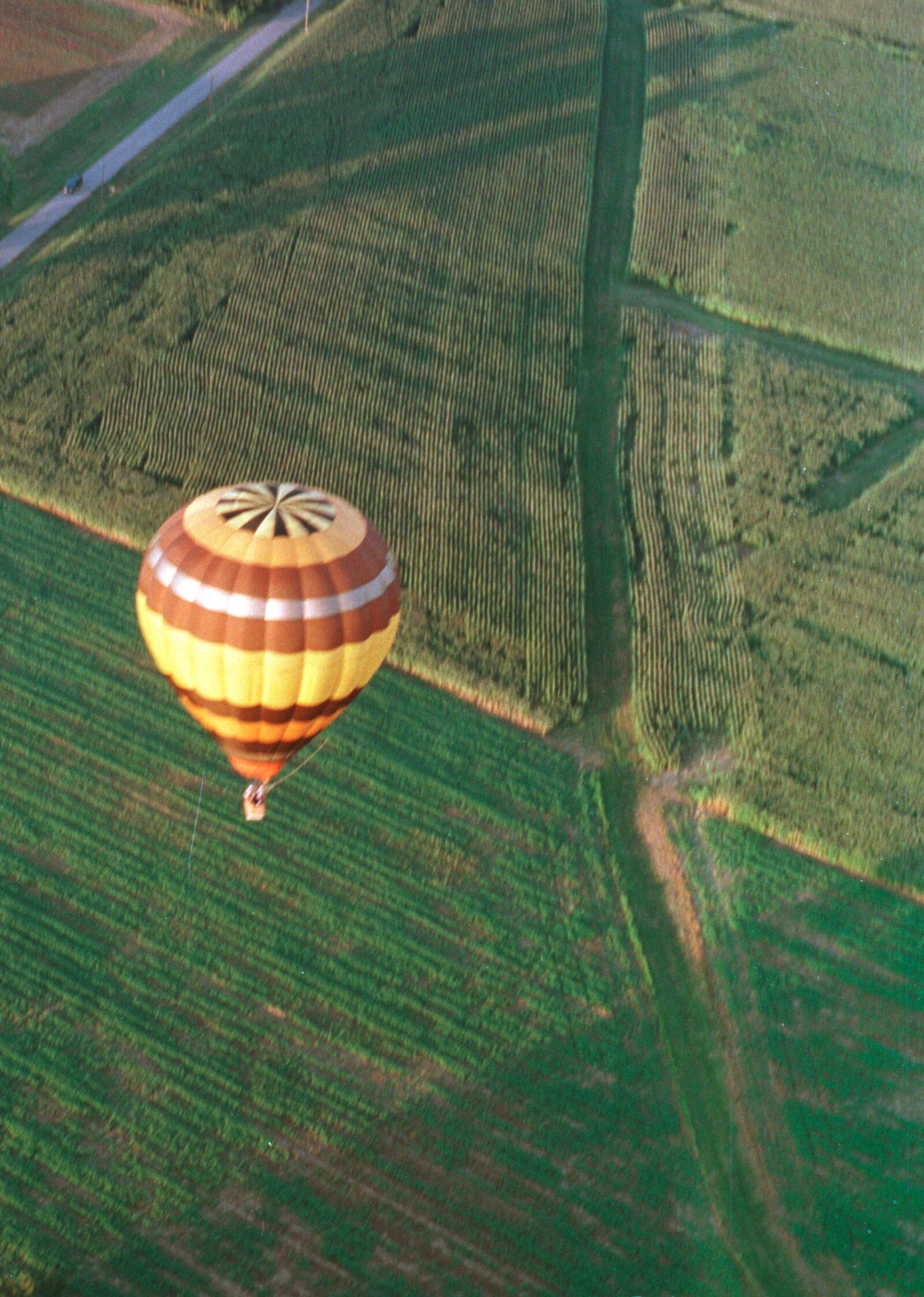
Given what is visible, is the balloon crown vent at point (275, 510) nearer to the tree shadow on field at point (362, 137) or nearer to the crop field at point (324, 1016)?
the crop field at point (324, 1016)

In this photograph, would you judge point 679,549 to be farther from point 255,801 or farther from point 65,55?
point 65,55

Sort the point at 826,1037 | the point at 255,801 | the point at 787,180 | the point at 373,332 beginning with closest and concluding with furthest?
the point at 826,1037 → the point at 255,801 → the point at 373,332 → the point at 787,180

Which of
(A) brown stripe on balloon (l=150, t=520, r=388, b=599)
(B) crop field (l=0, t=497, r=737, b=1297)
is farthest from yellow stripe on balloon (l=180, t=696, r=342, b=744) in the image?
(B) crop field (l=0, t=497, r=737, b=1297)

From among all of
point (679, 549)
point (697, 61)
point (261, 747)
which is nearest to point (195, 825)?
point (261, 747)

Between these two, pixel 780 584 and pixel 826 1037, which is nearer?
pixel 826 1037

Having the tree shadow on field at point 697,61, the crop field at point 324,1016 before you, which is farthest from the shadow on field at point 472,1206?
the tree shadow on field at point 697,61

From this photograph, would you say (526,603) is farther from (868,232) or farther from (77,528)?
(868,232)

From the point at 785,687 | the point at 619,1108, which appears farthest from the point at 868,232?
the point at 619,1108
